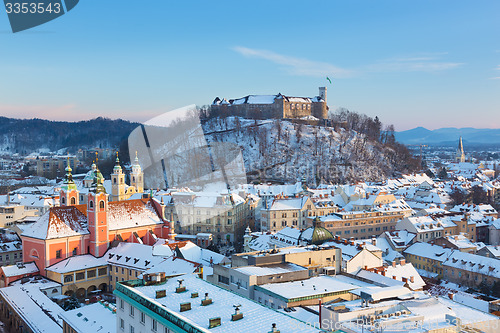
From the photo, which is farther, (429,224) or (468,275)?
(429,224)

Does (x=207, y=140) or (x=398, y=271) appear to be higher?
(x=207, y=140)

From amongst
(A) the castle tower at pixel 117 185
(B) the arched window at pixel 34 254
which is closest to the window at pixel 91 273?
(B) the arched window at pixel 34 254

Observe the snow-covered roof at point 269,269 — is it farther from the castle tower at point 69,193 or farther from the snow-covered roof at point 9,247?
the snow-covered roof at point 9,247

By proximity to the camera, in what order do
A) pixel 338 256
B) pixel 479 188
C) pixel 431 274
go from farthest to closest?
pixel 479 188 < pixel 431 274 < pixel 338 256

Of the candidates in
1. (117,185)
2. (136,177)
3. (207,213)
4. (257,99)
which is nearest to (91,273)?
(207,213)

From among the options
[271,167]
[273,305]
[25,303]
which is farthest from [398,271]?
[271,167]

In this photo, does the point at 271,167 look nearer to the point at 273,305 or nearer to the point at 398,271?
the point at 398,271
